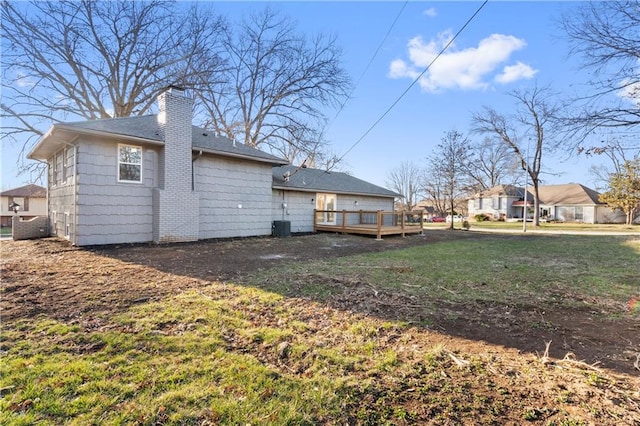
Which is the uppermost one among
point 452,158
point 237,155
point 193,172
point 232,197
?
point 452,158

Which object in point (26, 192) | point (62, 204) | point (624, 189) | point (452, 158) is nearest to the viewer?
point (62, 204)

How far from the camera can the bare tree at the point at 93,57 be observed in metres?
16.5

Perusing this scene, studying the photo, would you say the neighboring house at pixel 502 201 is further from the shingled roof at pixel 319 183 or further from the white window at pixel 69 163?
the white window at pixel 69 163

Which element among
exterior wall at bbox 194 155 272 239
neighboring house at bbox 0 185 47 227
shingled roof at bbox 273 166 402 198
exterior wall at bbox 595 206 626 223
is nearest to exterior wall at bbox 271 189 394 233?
shingled roof at bbox 273 166 402 198

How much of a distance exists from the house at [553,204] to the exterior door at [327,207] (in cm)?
3129

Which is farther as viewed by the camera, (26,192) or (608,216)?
(608,216)

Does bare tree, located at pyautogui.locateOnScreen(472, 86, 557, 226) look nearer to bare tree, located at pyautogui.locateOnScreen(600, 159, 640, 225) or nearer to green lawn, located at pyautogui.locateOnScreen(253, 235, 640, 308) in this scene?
bare tree, located at pyautogui.locateOnScreen(600, 159, 640, 225)

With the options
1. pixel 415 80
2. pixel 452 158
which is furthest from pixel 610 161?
pixel 415 80

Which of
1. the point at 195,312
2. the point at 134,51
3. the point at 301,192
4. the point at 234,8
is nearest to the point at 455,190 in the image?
the point at 301,192

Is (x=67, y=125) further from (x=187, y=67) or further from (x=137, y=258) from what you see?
(x=187, y=67)

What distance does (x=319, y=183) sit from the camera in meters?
17.0

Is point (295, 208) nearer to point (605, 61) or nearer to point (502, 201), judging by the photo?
point (605, 61)

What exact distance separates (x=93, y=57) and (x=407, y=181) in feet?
147

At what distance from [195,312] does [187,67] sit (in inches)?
865
